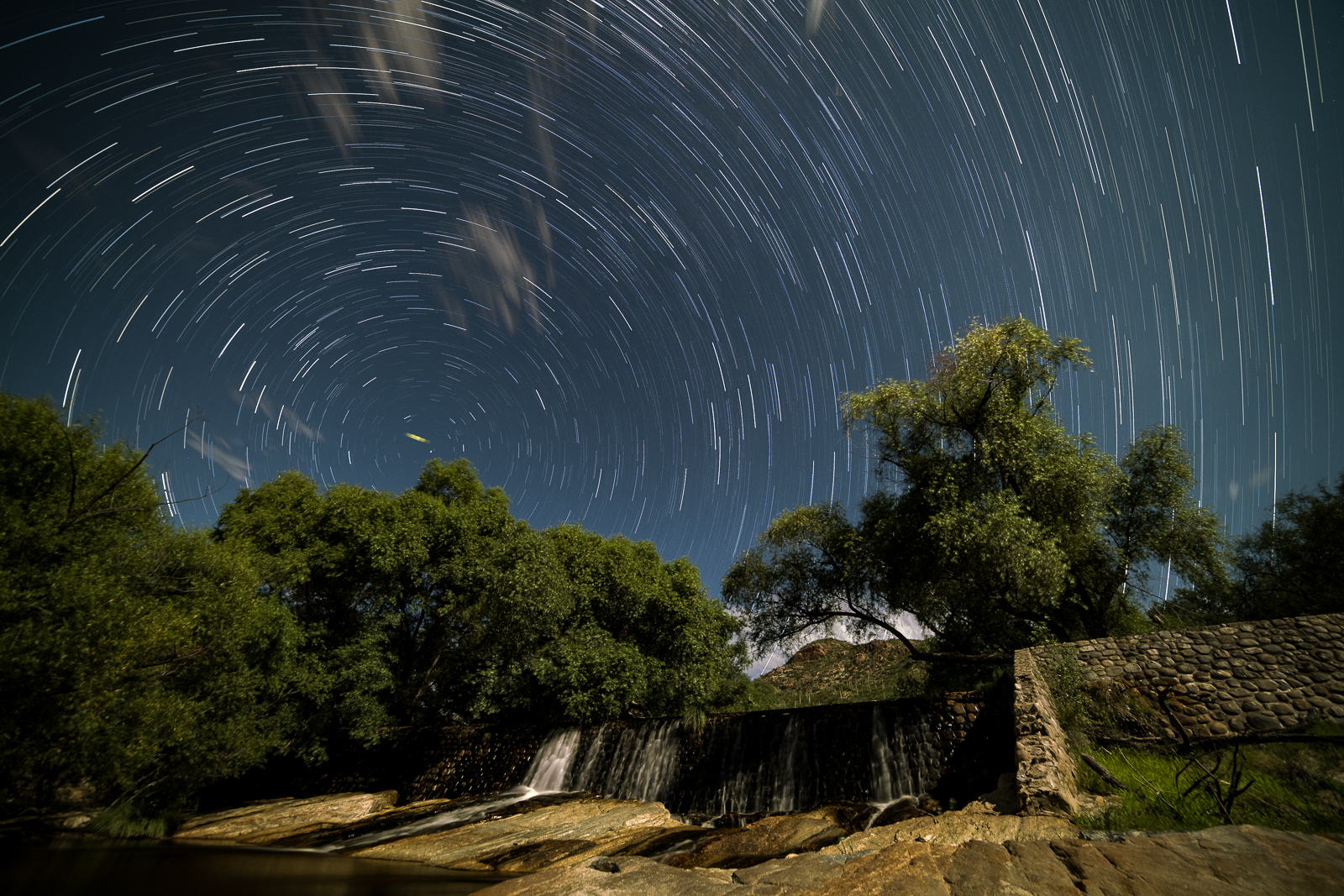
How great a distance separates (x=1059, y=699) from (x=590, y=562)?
20.7 metres

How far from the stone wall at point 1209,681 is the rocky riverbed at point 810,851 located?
1.08 meters

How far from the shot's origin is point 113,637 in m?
10.9

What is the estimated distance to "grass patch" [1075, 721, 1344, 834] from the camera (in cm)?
620

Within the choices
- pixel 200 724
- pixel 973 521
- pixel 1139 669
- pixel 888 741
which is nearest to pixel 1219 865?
pixel 1139 669

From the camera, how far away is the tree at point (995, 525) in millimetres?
13680

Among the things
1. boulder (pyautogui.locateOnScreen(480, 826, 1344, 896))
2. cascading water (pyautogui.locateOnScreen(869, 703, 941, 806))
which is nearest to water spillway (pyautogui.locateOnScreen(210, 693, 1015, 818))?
cascading water (pyautogui.locateOnScreen(869, 703, 941, 806))

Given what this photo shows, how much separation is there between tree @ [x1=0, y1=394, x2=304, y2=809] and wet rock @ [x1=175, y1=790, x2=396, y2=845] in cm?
141

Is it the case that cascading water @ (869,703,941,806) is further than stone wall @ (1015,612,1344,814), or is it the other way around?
cascading water @ (869,703,941,806)

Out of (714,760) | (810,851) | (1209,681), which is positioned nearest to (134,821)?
(714,760)

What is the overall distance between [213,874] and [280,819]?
716 cm

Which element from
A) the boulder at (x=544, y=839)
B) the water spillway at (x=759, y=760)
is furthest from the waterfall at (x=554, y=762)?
the boulder at (x=544, y=839)

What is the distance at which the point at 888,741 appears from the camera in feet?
39.9

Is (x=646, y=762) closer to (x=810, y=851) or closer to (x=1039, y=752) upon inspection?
(x=810, y=851)

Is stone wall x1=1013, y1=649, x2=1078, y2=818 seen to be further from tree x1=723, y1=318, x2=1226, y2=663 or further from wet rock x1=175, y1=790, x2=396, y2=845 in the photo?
wet rock x1=175, y1=790, x2=396, y2=845
